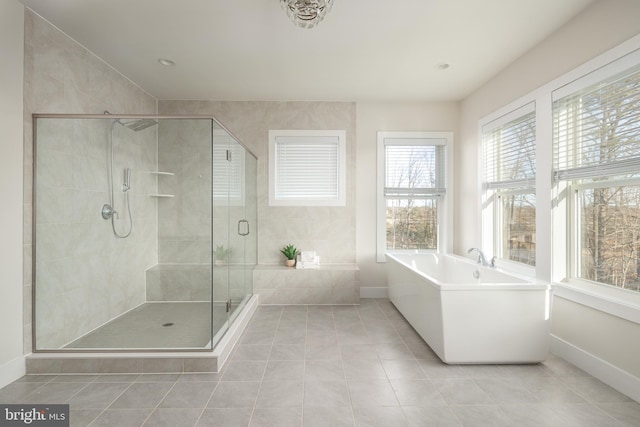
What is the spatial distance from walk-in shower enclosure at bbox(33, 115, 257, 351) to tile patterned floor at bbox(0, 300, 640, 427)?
1.13 ft

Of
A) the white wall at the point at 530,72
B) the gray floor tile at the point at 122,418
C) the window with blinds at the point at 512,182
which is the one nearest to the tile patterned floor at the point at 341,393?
the gray floor tile at the point at 122,418

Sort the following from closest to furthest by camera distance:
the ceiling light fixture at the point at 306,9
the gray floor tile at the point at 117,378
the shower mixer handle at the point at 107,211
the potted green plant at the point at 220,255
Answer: the ceiling light fixture at the point at 306,9
the gray floor tile at the point at 117,378
the potted green plant at the point at 220,255
the shower mixer handle at the point at 107,211

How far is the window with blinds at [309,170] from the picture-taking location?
3955mm

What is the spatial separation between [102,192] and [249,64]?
1.76m

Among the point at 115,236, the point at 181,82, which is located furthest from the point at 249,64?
the point at 115,236

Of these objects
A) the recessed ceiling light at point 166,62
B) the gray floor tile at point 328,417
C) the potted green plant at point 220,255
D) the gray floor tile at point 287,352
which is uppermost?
the recessed ceiling light at point 166,62

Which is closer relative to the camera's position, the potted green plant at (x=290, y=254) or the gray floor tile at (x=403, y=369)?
the gray floor tile at (x=403, y=369)

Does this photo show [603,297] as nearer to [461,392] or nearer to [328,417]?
[461,392]

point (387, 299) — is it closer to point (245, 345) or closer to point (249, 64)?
point (245, 345)

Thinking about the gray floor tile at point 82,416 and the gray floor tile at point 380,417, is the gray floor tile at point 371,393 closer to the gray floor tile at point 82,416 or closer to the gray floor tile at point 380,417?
the gray floor tile at point 380,417

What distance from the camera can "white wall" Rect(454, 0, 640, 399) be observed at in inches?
73.5

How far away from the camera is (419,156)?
404 cm

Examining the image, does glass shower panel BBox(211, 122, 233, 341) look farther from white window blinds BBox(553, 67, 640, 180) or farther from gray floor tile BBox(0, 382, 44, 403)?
white window blinds BBox(553, 67, 640, 180)

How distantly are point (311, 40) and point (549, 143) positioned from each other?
211 cm
